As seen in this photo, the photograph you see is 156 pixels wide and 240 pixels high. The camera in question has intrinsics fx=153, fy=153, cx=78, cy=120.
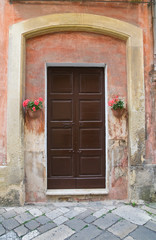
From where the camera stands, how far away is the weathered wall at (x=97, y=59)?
3213 mm

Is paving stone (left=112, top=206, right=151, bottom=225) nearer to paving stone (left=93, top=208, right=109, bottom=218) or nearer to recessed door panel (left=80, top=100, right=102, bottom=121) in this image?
paving stone (left=93, top=208, right=109, bottom=218)

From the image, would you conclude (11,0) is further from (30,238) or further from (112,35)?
(30,238)

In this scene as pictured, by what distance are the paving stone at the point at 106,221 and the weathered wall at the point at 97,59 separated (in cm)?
74

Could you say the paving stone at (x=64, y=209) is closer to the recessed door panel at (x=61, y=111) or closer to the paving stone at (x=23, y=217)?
the paving stone at (x=23, y=217)

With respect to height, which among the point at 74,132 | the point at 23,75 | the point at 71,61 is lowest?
the point at 74,132

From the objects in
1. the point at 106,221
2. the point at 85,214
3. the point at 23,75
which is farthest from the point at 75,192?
the point at 23,75

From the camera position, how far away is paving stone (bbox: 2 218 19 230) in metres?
2.49

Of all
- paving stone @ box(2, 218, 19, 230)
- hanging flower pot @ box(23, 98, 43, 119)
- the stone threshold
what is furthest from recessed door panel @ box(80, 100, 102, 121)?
paving stone @ box(2, 218, 19, 230)

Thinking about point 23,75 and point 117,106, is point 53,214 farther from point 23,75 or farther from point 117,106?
point 23,75

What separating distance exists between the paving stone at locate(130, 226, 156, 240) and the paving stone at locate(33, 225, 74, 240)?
954 millimetres

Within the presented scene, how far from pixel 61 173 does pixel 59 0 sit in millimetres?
3788

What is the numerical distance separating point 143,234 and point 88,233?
0.83 metres

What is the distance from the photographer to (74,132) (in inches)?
137

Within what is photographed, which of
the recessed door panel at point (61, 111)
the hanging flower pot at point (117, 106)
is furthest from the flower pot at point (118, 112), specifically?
the recessed door panel at point (61, 111)
